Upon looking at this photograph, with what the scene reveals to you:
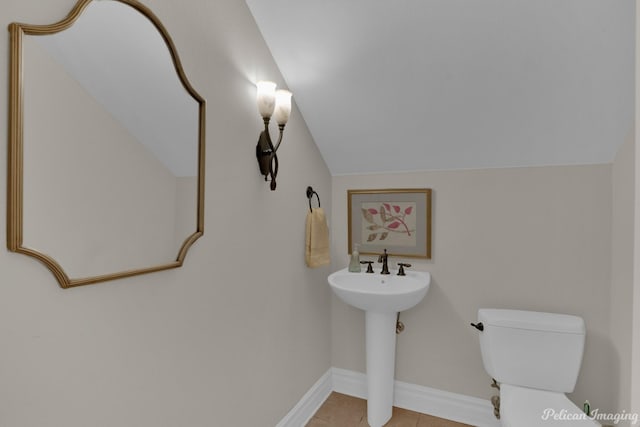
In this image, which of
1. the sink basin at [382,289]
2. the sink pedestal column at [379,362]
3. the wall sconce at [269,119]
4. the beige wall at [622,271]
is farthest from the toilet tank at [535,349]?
the wall sconce at [269,119]

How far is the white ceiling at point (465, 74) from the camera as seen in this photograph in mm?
1412

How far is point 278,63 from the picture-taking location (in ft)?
5.93

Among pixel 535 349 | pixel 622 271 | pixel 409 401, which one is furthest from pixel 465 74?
pixel 409 401

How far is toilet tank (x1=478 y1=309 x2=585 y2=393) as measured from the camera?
164 centimetres

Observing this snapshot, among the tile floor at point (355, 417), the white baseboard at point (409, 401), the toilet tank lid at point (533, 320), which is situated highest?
the toilet tank lid at point (533, 320)

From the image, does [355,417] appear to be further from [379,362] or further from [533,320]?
[533,320]

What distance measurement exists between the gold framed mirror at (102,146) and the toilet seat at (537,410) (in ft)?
5.05

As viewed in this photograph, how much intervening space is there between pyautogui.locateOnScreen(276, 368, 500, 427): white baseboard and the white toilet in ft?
1.39

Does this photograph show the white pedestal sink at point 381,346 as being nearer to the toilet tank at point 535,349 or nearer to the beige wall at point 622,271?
the toilet tank at point 535,349

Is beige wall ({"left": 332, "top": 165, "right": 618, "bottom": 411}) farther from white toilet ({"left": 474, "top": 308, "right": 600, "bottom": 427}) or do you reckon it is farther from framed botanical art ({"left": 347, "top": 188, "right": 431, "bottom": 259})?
white toilet ({"left": 474, "top": 308, "right": 600, "bottom": 427})

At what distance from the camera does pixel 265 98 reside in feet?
4.95

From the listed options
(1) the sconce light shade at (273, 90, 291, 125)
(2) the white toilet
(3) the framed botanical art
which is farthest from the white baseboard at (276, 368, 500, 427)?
(1) the sconce light shade at (273, 90, 291, 125)

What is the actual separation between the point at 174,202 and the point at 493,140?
1.66m

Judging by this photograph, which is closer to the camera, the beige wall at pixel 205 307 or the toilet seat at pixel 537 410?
the beige wall at pixel 205 307
